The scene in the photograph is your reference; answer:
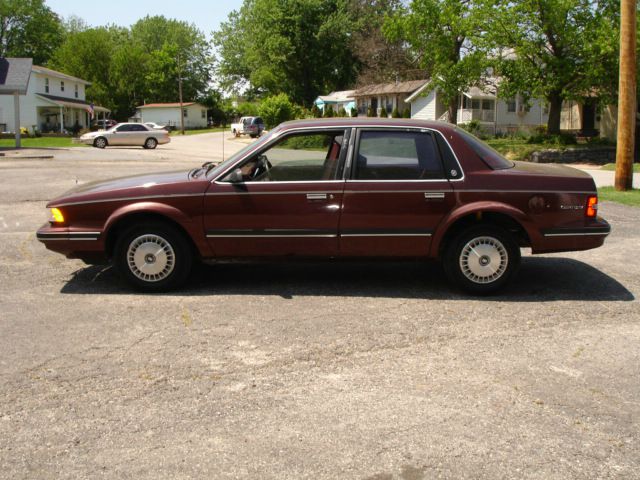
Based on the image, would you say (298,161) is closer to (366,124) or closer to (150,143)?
(366,124)

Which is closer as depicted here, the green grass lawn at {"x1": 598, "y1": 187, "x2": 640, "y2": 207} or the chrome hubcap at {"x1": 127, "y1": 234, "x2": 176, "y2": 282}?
the chrome hubcap at {"x1": 127, "y1": 234, "x2": 176, "y2": 282}

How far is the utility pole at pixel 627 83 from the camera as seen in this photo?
47.3 feet

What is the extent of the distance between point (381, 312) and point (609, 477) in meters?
2.92

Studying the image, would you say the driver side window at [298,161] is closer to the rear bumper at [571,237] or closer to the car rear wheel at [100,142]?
the rear bumper at [571,237]

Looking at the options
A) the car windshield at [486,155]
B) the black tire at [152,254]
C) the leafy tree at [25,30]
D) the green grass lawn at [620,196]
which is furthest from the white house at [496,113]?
the leafy tree at [25,30]

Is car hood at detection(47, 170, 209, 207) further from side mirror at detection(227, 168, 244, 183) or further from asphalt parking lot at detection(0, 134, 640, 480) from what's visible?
asphalt parking lot at detection(0, 134, 640, 480)

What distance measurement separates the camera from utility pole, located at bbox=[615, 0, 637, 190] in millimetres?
14430

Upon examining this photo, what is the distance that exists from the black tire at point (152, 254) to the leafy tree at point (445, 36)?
2908 centimetres

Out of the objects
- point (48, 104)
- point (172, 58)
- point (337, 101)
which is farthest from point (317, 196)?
point (172, 58)

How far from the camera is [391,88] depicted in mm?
65250

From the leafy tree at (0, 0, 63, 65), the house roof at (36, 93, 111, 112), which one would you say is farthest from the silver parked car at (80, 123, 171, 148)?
the leafy tree at (0, 0, 63, 65)

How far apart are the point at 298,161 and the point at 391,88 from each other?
60.6 metres

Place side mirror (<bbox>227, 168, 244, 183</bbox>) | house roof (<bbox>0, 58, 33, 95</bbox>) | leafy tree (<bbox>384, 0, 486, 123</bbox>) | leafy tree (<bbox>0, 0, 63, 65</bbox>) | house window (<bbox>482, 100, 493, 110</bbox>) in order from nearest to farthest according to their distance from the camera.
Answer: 1. side mirror (<bbox>227, 168, 244, 183</bbox>)
2. leafy tree (<bbox>384, 0, 486, 123</bbox>)
3. house roof (<bbox>0, 58, 33, 95</bbox>)
4. house window (<bbox>482, 100, 493, 110</bbox>)
5. leafy tree (<bbox>0, 0, 63, 65</bbox>)

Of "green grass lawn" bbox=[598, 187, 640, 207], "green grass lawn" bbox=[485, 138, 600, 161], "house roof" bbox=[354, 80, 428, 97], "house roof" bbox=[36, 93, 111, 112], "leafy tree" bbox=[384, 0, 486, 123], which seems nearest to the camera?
"green grass lawn" bbox=[598, 187, 640, 207]
